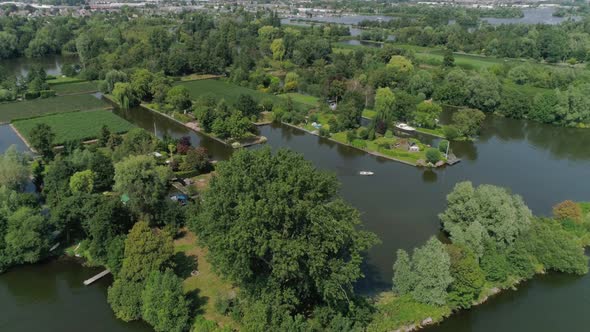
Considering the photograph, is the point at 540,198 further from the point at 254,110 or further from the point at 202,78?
A: the point at 202,78

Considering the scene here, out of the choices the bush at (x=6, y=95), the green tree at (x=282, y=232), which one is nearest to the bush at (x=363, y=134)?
the green tree at (x=282, y=232)

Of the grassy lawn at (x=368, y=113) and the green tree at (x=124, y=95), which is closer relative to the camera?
the grassy lawn at (x=368, y=113)

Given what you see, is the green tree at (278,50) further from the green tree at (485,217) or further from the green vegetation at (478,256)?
the green tree at (485,217)

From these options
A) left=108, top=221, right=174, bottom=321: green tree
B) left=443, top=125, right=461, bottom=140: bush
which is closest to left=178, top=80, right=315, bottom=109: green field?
left=443, top=125, right=461, bottom=140: bush

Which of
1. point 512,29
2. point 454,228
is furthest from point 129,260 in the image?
point 512,29

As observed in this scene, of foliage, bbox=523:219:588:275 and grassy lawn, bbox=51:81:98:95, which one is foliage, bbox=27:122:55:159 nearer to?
grassy lawn, bbox=51:81:98:95

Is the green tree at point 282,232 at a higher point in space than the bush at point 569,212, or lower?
higher
